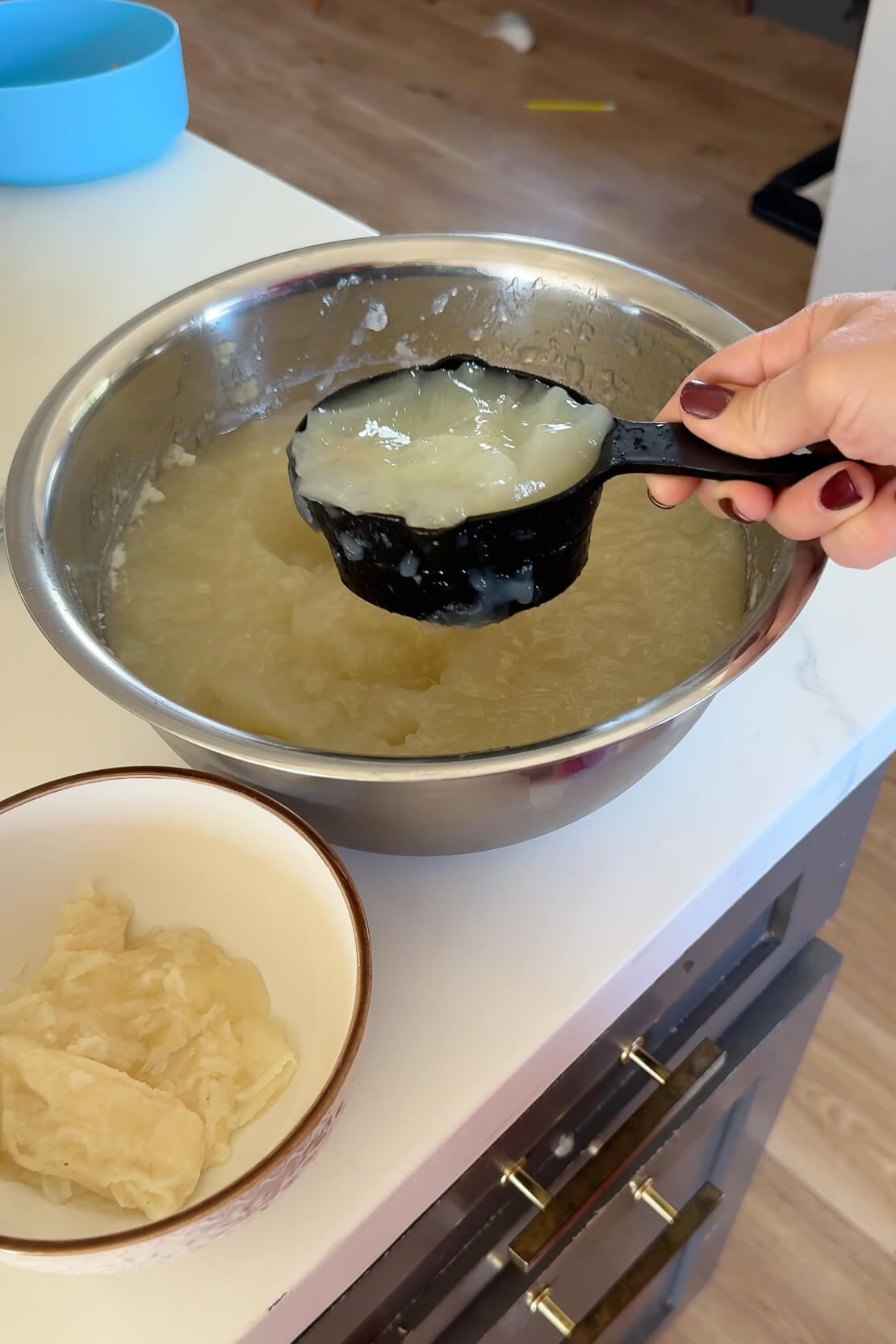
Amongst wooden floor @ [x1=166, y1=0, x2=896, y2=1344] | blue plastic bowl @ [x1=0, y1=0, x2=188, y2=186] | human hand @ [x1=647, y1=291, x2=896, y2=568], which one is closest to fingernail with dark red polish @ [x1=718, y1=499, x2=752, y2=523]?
human hand @ [x1=647, y1=291, x2=896, y2=568]

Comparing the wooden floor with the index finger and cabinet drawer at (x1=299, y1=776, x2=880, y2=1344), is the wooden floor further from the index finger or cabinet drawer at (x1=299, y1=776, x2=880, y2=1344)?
the index finger

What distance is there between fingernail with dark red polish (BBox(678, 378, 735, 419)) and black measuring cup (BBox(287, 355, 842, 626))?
0.01 meters

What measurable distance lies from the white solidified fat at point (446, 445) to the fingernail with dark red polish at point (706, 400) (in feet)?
0.15

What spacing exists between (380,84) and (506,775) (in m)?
2.96

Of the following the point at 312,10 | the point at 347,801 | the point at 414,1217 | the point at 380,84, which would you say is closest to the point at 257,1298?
the point at 414,1217

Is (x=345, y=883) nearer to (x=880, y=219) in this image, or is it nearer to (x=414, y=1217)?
(x=414, y=1217)

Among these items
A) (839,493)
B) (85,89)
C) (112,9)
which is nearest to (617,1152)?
(839,493)

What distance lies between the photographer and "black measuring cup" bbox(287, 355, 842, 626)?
569mm

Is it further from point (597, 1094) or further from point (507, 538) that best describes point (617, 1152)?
point (507, 538)

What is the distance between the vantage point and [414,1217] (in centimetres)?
54

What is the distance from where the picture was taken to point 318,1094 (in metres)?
0.47

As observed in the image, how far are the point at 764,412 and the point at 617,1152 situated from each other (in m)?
0.47

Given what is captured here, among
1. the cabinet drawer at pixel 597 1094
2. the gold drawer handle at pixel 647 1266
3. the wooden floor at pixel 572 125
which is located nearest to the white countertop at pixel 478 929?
the cabinet drawer at pixel 597 1094

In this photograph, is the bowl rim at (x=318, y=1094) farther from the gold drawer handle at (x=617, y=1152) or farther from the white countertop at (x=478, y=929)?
the gold drawer handle at (x=617, y=1152)
